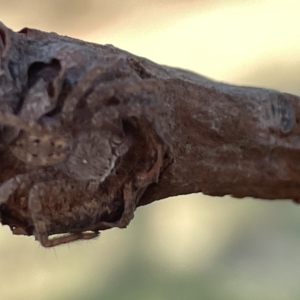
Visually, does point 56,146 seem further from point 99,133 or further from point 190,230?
point 190,230

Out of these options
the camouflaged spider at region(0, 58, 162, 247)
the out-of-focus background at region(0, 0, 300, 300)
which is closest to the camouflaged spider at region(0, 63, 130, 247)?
the camouflaged spider at region(0, 58, 162, 247)

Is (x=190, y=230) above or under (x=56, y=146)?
under

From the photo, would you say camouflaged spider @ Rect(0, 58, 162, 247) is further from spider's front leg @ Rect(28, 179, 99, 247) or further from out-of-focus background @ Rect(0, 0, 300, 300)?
out-of-focus background @ Rect(0, 0, 300, 300)

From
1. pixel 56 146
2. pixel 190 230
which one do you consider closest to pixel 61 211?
pixel 56 146

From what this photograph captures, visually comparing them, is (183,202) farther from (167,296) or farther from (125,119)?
(125,119)

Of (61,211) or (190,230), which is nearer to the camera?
(61,211)

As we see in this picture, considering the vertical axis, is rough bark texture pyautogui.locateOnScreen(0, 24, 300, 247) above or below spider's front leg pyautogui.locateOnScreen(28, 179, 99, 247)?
above
